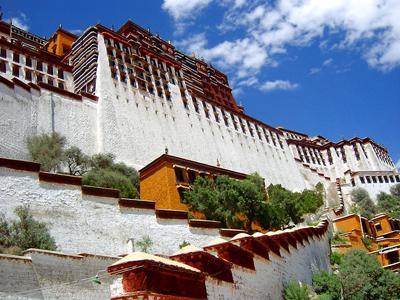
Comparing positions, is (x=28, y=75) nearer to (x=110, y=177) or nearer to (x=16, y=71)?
(x=16, y=71)

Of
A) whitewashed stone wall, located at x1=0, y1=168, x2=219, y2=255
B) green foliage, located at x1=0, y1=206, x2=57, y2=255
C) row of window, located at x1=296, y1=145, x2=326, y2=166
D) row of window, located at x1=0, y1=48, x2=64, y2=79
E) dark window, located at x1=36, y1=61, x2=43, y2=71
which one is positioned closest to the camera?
green foliage, located at x1=0, y1=206, x2=57, y2=255

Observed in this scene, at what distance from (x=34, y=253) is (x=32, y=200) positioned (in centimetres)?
371

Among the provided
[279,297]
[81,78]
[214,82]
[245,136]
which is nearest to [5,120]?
[81,78]

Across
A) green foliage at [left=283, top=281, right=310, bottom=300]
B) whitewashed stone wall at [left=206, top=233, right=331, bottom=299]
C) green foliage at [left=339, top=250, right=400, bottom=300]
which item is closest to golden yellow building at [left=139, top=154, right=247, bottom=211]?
whitewashed stone wall at [left=206, top=233, right=331, bottom=299]

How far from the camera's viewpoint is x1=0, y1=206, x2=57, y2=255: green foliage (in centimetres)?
1157

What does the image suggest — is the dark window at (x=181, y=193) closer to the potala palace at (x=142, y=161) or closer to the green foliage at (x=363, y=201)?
the potala palace at (x=142, y=161)

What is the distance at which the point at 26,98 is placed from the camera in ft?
101

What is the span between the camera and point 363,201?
52.6 metres

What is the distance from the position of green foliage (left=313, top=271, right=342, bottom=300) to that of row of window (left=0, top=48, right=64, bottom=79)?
104 ft

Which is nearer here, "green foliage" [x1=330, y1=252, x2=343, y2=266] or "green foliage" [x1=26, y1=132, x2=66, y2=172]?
"green foliage" [x1=330, y1=252, x2=343, y2=266]

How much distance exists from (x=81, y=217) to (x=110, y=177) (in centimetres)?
1138

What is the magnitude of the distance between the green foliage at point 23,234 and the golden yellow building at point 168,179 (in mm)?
13173

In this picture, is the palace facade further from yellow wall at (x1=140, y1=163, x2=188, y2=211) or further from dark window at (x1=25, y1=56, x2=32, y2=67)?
yellow wall at (x1=140, y1=163, x2=188, y2=211)

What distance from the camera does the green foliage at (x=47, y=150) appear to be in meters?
27.2
